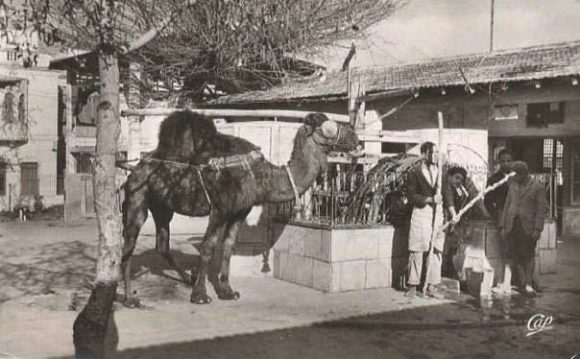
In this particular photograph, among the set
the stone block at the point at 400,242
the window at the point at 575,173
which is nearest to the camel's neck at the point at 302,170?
the stone block at the point at 400,242

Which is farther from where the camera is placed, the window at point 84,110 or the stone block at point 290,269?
the window at point 84,110

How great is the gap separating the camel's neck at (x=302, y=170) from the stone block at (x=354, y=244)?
949 millimetres

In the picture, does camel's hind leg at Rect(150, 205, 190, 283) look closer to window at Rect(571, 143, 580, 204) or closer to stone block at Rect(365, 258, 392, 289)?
stone block at Rect(365, 258, 392, 289)

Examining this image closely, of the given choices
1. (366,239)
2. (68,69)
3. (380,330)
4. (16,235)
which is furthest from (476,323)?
(68,69)

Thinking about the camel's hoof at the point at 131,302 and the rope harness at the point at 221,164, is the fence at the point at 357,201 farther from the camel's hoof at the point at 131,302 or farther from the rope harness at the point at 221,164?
the camel's hoof at the point at 131,302

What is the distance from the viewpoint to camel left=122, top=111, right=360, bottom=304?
29.1 feet

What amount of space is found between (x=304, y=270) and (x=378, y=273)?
1077 mm

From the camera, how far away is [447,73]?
59.9 feet

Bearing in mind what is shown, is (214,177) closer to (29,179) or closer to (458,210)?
(458,210)

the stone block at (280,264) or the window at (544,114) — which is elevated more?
the window at (544,114)

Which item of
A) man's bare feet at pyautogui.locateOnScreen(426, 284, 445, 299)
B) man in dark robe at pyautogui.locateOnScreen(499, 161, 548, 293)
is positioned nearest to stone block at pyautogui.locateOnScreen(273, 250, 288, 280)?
man's bare feet at pyautogui.locateOnScreen(426, 284, 445, 299)

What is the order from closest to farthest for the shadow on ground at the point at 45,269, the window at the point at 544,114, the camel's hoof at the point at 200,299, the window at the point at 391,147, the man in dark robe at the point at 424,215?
1. the camel's hoof at the point at 200,299
2. the man in dark robe at the point at 424,215
3. the shadow on ground at the point at 45,269
4. the window at the point at 544,114
5. the window at the point at 391,147

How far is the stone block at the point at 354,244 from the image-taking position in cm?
943

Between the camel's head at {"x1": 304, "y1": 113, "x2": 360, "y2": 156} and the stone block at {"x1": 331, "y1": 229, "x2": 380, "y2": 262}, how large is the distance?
1291 millimetres
